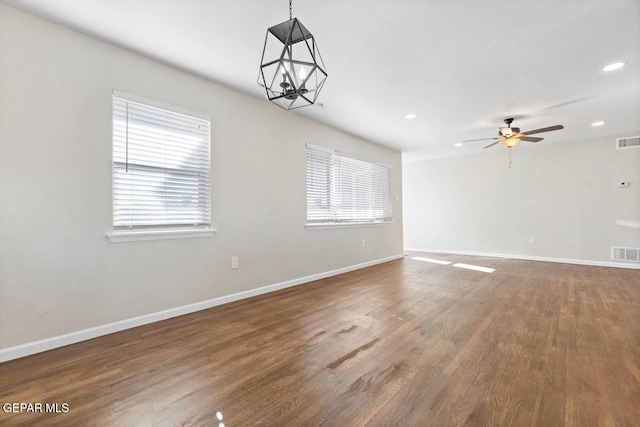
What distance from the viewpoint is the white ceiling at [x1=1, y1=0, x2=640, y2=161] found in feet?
6.90

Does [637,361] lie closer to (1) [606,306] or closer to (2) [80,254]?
(1) [606,306]

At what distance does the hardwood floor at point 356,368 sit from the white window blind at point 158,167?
1.05 metres

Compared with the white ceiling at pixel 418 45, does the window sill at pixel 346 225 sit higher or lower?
lower

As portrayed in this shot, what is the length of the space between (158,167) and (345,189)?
319 cm

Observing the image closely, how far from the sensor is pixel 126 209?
8.64 feet

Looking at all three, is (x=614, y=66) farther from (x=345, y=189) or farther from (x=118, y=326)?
(x=118, y=326)

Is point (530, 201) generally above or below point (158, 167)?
below

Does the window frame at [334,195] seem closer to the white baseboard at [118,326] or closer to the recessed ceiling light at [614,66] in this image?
the white baseboard at [118,326]

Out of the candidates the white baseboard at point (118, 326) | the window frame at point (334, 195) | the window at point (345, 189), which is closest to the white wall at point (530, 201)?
the window at point (345, 189)

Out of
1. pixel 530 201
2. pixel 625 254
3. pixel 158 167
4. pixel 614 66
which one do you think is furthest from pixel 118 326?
pixel 625 254

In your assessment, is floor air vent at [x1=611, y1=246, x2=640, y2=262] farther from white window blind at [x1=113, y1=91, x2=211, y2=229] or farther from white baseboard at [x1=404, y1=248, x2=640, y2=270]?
white window blind at [x1=113, y1=91, x2=211, y2=229]

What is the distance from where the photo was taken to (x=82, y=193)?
94.0 inches

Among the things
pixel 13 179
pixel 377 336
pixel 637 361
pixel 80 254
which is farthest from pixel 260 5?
pixel 637 361

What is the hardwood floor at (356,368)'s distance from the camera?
4.90 feet
